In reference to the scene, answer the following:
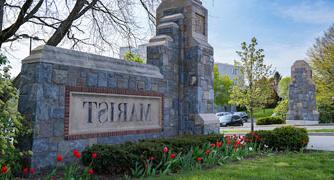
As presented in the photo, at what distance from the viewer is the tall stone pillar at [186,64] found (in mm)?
9344

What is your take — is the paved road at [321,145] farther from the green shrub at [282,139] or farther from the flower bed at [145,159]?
the flower bed at [145,159]

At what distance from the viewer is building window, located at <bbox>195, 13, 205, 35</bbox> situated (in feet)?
33.1

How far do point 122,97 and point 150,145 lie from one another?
6.00ft

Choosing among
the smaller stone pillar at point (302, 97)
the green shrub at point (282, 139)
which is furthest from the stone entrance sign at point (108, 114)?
the smaller stone pillar at point (302, 97)

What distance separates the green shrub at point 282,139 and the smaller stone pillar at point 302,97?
18987 millimetres

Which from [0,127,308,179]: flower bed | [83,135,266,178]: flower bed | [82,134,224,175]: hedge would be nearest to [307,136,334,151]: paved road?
[0,127,308,179]: flower bed

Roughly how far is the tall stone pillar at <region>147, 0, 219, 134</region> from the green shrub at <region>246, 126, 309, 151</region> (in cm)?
132

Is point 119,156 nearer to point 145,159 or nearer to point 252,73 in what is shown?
point 145,159

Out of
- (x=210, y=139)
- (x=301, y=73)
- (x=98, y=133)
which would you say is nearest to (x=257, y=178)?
(x=210, y=139)

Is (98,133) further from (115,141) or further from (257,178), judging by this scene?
(257,178)

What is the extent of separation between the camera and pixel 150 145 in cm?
610

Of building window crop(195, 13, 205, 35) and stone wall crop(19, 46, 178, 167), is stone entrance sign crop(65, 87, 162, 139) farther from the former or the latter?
building window crop(195, 13, 205, 35)

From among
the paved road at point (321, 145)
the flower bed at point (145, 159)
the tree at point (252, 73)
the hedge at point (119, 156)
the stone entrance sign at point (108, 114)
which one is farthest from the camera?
the tree at point (252, 73)

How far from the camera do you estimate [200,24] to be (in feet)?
33.8
